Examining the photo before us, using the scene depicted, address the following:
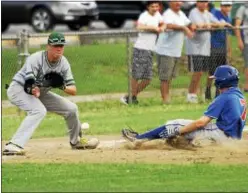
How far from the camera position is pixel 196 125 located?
45.7 ft

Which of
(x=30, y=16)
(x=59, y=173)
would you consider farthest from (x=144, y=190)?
(x=30, y=16)

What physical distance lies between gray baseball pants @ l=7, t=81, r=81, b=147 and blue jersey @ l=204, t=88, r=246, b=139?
201 centimetres

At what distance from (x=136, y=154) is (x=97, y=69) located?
690cm

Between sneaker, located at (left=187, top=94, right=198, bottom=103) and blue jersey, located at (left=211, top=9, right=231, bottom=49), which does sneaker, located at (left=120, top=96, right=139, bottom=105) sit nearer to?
sneaker, located at (left=187, top=94, right=198, bottom=103)

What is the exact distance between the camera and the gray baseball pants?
545 inches

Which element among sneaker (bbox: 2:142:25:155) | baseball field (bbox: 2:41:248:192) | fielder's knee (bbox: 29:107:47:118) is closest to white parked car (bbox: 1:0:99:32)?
baseball field (bbox: 2:41:248:192)

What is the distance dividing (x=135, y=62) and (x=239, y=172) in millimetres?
7986

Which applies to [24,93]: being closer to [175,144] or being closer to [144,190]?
[175,144]

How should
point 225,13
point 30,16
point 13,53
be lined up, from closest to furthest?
point 13,53, point 225,13, point 30,16

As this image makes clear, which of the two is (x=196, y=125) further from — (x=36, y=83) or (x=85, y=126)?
(x=85, y=126)

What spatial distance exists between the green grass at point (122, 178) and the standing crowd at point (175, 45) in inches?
288

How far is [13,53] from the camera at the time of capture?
19.4 metres

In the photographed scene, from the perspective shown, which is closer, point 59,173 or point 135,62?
point 59,173

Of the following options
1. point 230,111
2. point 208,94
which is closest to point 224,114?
point 230,111
